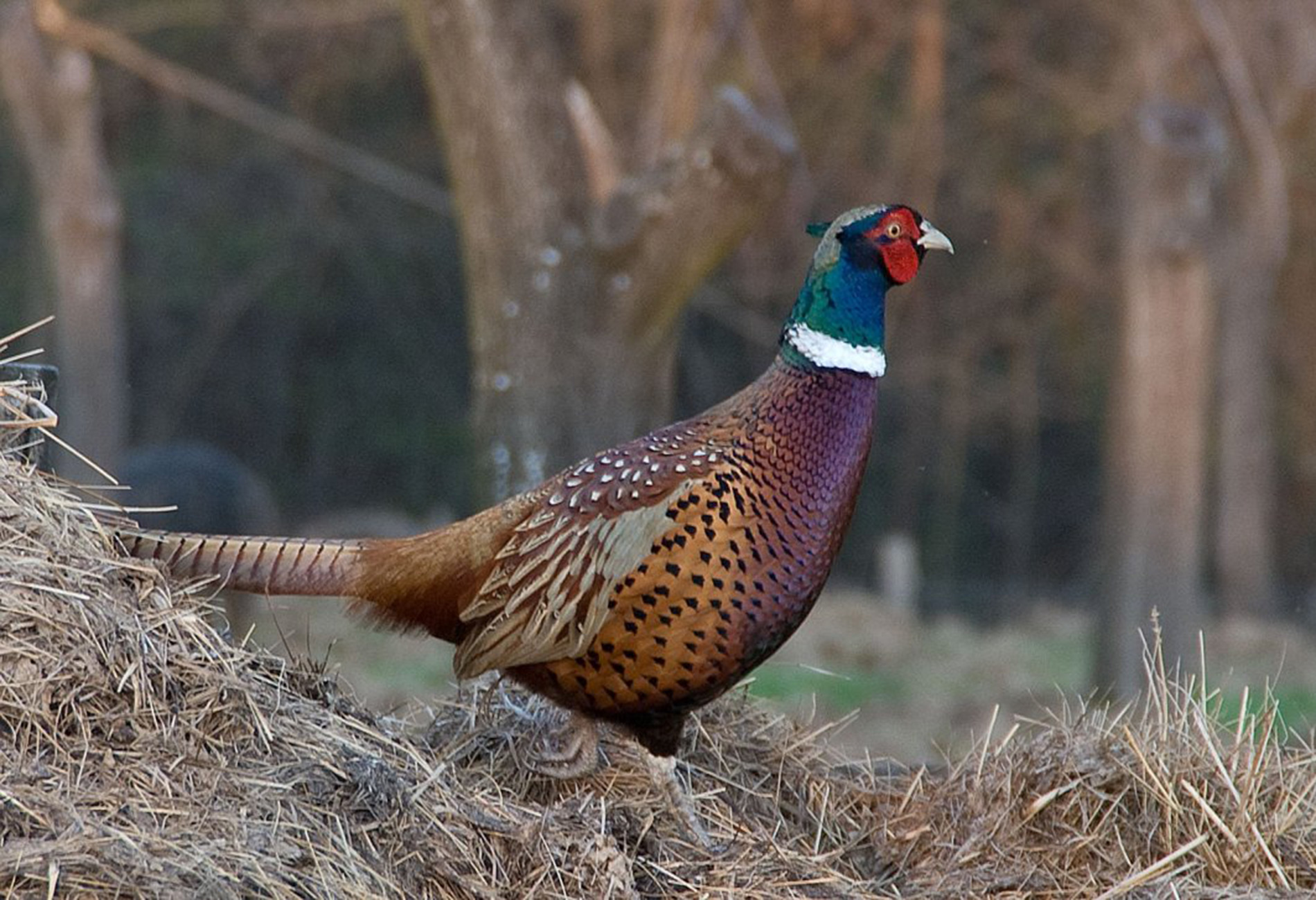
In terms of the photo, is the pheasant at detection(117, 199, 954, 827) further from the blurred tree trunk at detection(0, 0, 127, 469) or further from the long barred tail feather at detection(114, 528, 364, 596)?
the blurred tree trunk at detection(0, 0, 127, 469)

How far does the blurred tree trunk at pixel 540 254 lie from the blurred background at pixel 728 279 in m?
0.02

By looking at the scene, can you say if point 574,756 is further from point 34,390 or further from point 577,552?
point 34,390

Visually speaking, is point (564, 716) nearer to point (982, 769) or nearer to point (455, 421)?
point (982, 769)

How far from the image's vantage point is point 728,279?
50.8 ft

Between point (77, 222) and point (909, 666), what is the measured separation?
6.75 m

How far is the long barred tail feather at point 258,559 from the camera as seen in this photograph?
11.5 ft

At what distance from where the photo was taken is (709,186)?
6.31 m

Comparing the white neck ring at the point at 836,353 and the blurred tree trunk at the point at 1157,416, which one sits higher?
the white neck ring at the point at 836,353

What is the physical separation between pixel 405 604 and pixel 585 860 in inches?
36.1

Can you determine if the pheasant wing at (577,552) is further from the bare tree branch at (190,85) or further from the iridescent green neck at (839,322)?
the bare tree branch at (190,85)

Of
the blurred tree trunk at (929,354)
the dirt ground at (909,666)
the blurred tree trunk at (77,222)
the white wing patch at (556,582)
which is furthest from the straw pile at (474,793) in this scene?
the blurred tree trunk at (929,354)

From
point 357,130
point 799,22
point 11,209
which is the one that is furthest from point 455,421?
point 799,22

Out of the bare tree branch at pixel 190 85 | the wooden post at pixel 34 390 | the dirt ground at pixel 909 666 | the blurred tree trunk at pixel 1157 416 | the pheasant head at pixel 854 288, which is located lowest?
the dirt ground at pixel 909 666

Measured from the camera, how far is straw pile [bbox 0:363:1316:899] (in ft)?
8.82
